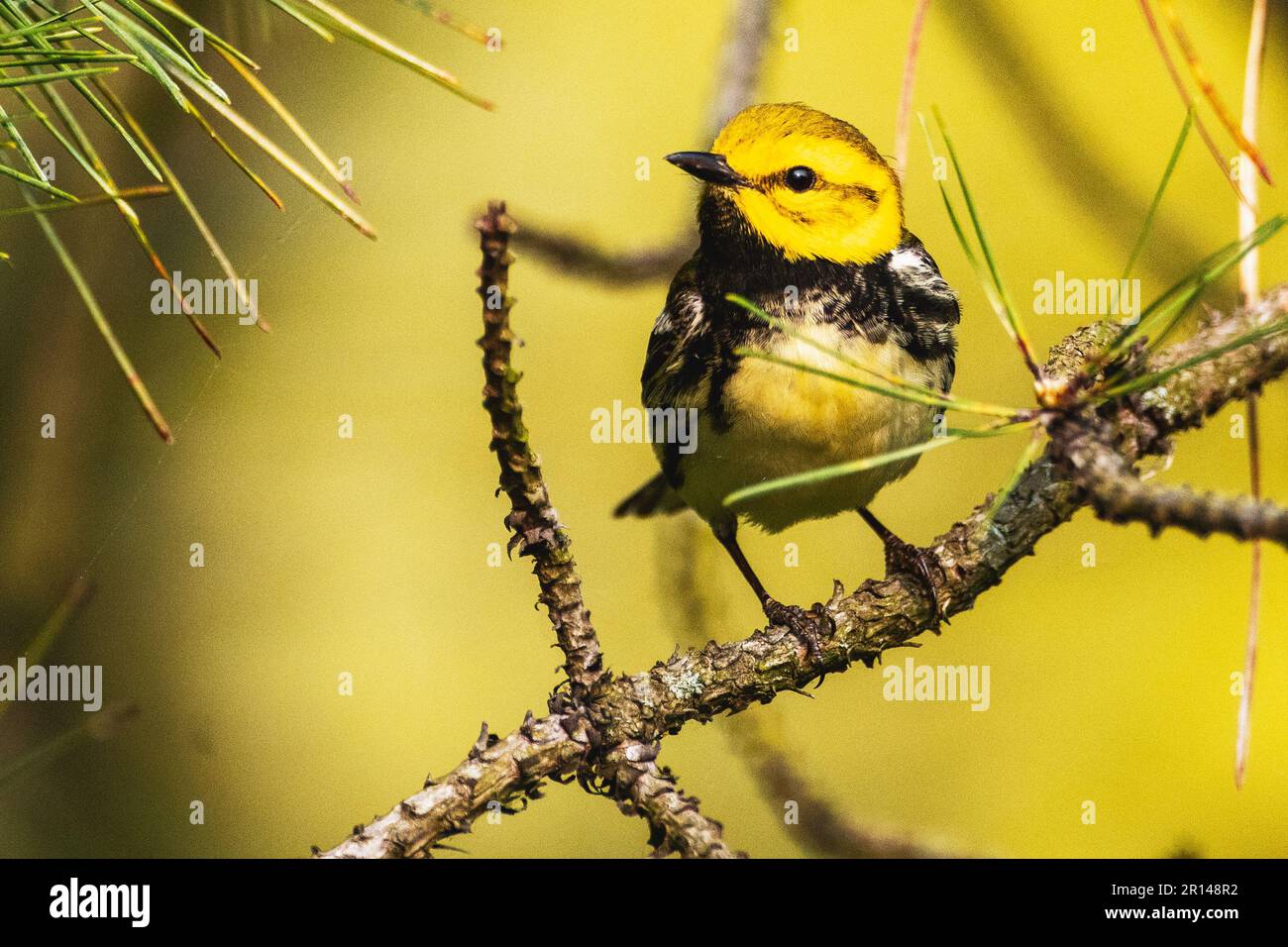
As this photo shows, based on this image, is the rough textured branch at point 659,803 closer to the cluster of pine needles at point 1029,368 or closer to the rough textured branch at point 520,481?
the rough textured branch at point 520,481

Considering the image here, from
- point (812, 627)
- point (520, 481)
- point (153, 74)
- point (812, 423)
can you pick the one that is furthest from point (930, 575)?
point (153, 74)

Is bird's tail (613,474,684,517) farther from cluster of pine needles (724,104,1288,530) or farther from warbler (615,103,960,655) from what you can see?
cluster of pine needles (724,104,1288,530)

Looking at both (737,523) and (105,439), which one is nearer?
(737,523)

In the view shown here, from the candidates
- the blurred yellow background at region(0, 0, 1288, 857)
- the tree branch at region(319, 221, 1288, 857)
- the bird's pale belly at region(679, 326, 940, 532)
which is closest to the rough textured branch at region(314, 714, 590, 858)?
the tree branch at region(319, 221, 1288, 857)

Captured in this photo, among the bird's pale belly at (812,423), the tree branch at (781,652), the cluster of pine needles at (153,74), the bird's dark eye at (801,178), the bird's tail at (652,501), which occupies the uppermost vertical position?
the bird's dark eye at (801,178)

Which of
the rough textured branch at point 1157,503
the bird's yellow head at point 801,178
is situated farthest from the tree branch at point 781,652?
the bird's yellow head at point 801,178

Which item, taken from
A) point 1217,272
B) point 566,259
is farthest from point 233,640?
point 1217,272
